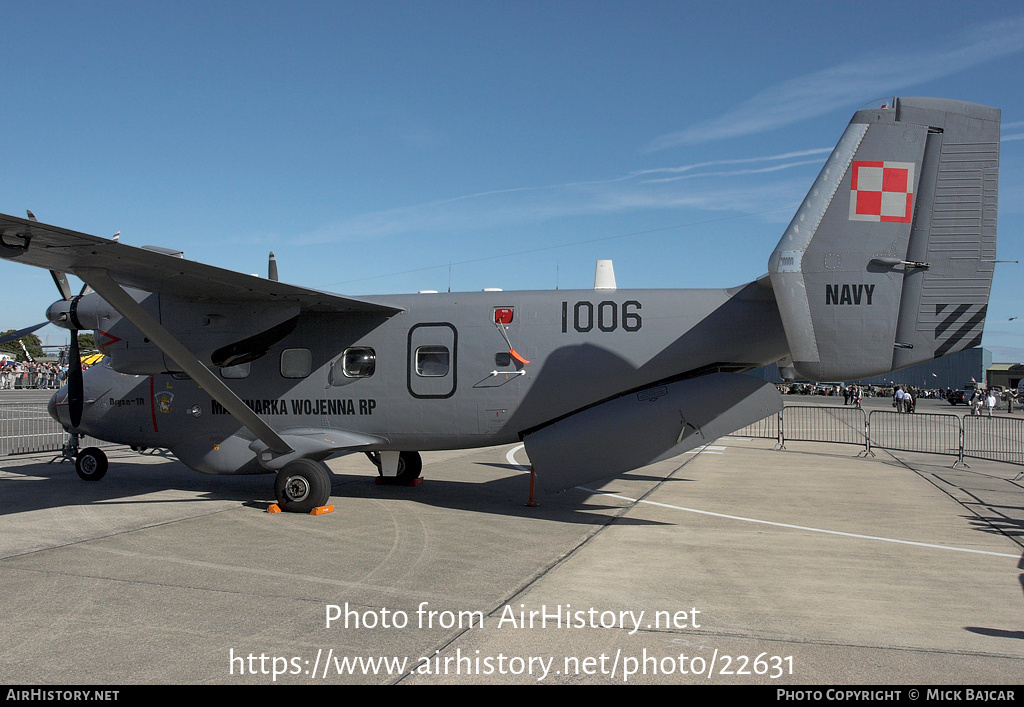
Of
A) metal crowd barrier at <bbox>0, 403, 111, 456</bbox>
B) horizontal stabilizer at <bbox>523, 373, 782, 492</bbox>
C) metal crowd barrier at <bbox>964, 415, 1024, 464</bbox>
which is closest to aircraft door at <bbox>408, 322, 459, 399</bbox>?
horizontal stabilizer at <bbox>523, 373, 782, 492</bbox>

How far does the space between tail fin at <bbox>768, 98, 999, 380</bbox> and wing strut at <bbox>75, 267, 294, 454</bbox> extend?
24.2 ft

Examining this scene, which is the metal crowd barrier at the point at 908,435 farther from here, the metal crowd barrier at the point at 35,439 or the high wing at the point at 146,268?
the metal crowd barrier at the point at 35,439

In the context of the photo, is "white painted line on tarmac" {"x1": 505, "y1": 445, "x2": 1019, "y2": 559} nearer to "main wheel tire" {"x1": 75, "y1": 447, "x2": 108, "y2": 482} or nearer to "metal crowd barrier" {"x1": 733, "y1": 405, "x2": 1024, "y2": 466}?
"metal crowd barrier" {"x1": 733, "y1": 405, "x2": 1024, "y2": 466}

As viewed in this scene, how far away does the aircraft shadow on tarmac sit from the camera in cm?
1030

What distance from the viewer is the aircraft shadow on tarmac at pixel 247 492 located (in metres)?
10.3

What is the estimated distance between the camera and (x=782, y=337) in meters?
9.28

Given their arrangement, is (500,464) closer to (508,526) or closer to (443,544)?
(508,526)

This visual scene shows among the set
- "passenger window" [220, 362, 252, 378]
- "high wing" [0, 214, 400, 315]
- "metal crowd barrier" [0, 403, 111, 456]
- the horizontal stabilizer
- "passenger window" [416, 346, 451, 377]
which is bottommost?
"metal crowd barrier" [0, 403, 111, 456]

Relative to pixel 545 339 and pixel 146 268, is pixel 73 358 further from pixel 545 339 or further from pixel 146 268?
pixel 545 339

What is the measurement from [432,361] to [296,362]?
90.1 inches

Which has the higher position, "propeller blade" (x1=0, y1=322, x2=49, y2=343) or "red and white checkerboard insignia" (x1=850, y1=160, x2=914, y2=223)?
"red and white checkerboard insignia" (x1=850, y1=160, x2=914, y2=223)

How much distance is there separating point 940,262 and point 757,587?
15.6ft

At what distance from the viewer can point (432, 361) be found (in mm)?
10359

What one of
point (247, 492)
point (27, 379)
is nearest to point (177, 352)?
point (247, 492)
